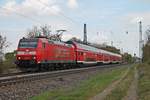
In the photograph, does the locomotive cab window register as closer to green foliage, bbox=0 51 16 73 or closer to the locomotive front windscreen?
the locomotive front windscreen

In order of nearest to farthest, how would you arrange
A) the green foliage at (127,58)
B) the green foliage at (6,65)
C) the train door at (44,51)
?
the green foliage at (6,65), the train door at (44,51), the green foliage at (127,58)

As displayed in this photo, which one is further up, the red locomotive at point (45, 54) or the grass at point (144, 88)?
the red locomotive at point (45, 54)

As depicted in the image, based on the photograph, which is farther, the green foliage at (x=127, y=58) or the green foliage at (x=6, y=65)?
the green foliage at (x=127, y=58)

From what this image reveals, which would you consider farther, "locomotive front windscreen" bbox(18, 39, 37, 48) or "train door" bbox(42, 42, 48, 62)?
"train door" bbox(42, 42, 48, 62)

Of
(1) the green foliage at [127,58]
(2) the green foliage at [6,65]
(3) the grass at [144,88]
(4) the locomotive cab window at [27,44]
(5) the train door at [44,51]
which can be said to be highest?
(1) the green foliage at [127,58]

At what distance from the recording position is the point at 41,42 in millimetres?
38938

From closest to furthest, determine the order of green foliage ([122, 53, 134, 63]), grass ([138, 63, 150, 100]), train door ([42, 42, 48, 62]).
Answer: grass ([138, 63, 150, 100]) < train door ([42, 42, 48, 62]) < green foliage ([122, 53, 134, 63])

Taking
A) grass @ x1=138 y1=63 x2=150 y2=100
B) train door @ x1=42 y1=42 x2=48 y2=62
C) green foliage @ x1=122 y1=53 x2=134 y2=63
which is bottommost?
grass @ x1=138 y1=63 x2=150 y2=100

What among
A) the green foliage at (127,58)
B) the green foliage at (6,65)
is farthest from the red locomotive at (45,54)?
the green foliage at (127,58)

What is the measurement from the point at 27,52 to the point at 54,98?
21019mm

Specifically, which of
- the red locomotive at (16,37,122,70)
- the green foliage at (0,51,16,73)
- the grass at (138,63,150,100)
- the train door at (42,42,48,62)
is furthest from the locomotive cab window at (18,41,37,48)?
the grass at (138,63,150,100)

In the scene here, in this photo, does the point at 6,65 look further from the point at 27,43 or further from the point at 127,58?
the point at 127,58

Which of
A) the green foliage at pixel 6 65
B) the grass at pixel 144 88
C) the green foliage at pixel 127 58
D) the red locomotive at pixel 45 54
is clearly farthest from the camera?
the green foliage at pixel 127 58

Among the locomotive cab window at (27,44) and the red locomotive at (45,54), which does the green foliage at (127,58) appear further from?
the locomotive cab window at (27,44)
